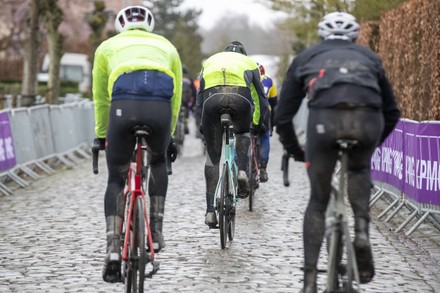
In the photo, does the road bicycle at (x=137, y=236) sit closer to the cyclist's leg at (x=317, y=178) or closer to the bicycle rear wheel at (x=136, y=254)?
the bicycle rear wheel at (x=136, y=254)

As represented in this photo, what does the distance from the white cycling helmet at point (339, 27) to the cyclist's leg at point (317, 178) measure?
0.48m

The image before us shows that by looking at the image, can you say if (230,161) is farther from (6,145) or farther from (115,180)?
(6,145)

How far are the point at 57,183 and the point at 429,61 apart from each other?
6.46m

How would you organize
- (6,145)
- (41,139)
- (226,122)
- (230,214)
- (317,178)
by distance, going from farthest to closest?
A: (41,139) < (6,145) < (226,122) < (230,214) < (317,178)

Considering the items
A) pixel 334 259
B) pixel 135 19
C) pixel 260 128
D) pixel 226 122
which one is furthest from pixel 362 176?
pixel 260 128

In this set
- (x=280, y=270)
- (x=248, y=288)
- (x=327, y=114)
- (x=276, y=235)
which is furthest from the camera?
(x=276, y=235)

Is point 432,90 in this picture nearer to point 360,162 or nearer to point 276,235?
point 276,235

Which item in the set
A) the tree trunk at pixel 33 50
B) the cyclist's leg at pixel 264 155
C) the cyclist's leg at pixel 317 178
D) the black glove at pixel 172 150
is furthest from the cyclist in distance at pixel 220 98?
the tree trunk at pixel 33 50

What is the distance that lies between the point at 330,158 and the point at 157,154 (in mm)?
1444

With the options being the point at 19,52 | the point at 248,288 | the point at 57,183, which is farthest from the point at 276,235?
the point at 19,52

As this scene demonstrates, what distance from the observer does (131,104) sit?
7.42m

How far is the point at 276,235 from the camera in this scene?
11.8 m

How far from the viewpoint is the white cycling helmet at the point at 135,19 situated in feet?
26.0

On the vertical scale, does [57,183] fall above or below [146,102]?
below
